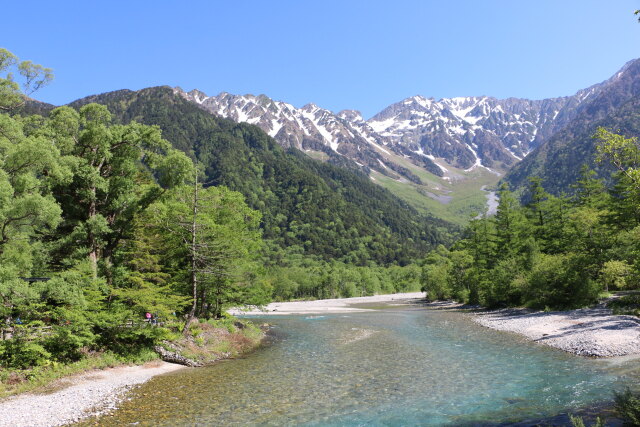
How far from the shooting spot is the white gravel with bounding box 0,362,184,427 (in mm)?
15695

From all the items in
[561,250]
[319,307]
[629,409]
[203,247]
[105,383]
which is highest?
[203,247]

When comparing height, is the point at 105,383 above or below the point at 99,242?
below

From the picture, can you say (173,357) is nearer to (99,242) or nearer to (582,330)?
(99,242)

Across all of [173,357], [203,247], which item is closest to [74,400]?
[173,357]

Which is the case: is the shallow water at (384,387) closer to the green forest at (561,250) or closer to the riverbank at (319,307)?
the green forest at (561,250)

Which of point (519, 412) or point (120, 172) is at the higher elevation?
point (120, 172)

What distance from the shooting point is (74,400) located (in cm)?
1816

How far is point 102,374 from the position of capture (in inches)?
922

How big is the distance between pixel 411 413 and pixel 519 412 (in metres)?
4.34

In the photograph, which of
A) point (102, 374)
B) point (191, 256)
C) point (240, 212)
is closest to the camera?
point (102, 374)

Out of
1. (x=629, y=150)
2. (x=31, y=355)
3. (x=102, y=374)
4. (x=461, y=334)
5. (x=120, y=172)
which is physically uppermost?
(x=120, y=172)

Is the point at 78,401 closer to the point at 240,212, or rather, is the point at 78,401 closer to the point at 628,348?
the point at 240,212

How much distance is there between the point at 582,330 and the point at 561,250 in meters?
30.7

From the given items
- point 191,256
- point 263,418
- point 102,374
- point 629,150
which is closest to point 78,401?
point 102,374
